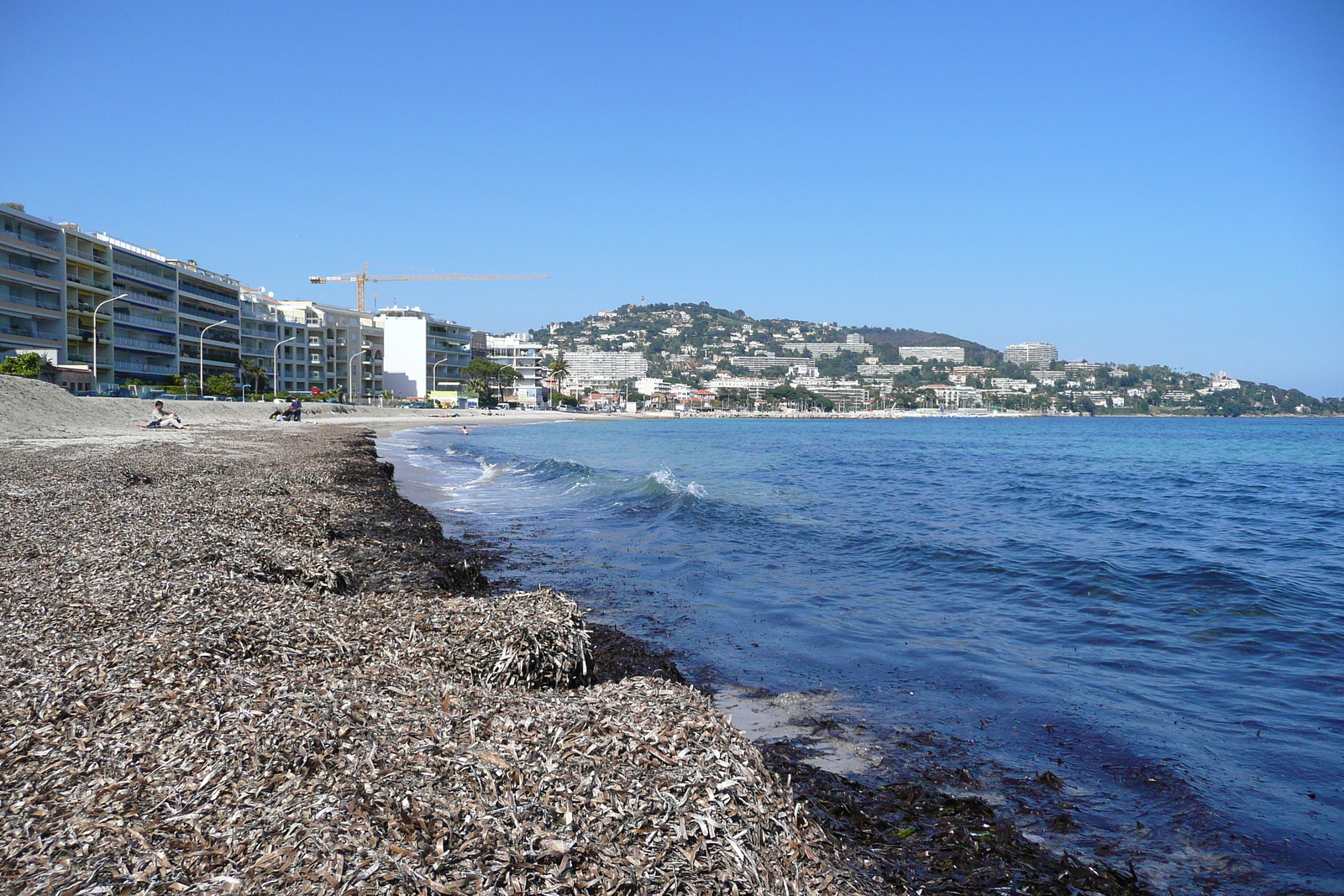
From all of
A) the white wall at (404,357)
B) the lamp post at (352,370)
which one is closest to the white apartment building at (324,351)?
the lamp post at (352,370)

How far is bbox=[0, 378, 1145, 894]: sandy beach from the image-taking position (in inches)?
127

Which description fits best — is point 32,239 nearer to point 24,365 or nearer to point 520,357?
point 24,365

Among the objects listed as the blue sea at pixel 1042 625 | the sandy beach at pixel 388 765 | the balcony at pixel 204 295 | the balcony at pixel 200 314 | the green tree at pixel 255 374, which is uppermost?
the balcony at pixel 204 295

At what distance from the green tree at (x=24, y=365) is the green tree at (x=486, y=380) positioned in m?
80.7

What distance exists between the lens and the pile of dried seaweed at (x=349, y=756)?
3.21 m

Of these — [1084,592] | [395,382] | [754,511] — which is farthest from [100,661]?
[395,382]

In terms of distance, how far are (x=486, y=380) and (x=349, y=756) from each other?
130 metres

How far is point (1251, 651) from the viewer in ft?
30.5

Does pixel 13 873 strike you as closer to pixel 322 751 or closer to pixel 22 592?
pixel 322 751

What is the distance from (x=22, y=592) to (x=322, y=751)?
480 centimetres

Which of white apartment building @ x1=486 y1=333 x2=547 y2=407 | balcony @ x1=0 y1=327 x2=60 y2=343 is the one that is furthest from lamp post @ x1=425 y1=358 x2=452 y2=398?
balcony @ x1=0 y1=327 x2=60 y2=343

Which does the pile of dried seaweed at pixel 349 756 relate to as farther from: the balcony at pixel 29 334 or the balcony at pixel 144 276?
the balcony at pixel 144 276

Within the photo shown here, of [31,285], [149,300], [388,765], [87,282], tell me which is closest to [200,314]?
[149,300]

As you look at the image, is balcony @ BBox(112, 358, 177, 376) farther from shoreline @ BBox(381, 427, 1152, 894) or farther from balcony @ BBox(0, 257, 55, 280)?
shoreline @ BBox(381, 427, 1152, 894)
